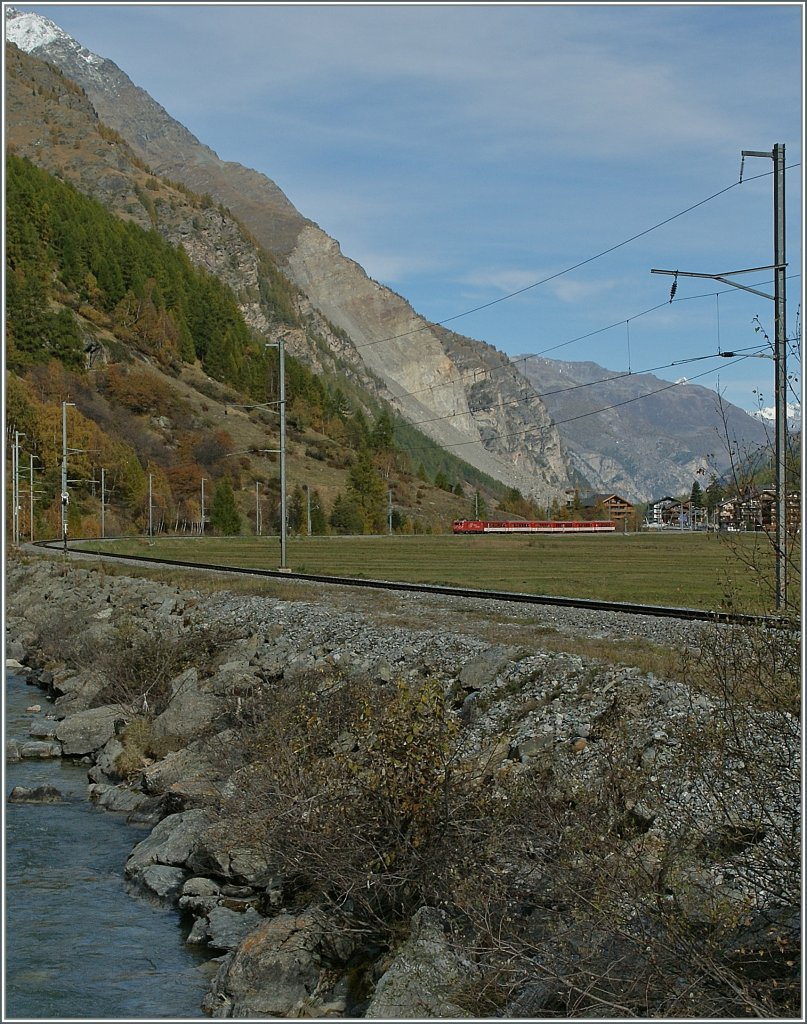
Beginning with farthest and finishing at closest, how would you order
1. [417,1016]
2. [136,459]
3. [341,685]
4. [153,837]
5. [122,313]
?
[122,313], [136,459], [341,685], [153,837], [417,1016]

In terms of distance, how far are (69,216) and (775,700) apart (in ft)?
561

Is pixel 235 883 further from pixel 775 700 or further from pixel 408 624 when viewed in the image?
pixel 408 624

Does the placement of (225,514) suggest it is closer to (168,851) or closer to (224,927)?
(168,851)

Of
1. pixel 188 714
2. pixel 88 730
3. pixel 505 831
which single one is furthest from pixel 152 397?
pixel 505 831

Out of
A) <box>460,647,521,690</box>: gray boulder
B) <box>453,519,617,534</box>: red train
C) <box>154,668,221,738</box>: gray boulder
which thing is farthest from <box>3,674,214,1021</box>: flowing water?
<box>453,519,617,534</box>: red train

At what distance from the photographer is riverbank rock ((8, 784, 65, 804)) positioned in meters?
16.5

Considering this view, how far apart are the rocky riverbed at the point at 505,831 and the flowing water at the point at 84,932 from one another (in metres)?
0.35

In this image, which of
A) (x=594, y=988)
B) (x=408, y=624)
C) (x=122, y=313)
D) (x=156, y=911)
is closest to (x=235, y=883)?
(x=156, y=911)

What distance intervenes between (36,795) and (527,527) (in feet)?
417

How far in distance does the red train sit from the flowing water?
4508 inches

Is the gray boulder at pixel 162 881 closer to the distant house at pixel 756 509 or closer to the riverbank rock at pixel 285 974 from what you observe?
the riverbank rock at pixel 285 974

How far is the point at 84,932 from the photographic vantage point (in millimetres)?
11352

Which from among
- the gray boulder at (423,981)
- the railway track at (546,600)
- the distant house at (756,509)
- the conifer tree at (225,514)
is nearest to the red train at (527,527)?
the conifer tree at (225,514)

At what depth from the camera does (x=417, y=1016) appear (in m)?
8.11
